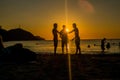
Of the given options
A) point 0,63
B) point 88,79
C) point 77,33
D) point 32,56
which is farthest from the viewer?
point 77,33

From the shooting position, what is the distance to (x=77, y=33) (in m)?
24.4

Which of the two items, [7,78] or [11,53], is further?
[11,53]

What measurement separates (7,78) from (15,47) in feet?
22.5

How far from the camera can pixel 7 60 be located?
59.8ft

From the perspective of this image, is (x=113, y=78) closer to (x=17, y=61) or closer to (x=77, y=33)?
(x=17, y=61)

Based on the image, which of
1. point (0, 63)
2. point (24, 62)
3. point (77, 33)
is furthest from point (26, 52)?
point (77, 33)

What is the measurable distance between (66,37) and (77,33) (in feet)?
3.46

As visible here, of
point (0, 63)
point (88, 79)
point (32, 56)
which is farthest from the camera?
point (32, 56)

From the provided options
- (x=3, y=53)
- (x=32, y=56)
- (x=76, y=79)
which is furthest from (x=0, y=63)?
(x=76, y=79)

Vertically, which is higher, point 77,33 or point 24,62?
point 77,33

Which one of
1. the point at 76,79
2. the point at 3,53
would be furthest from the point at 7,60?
the point at 76,79

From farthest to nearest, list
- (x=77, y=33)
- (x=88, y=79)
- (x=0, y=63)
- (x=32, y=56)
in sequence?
(x=77, y=33) < (x=32, y=56) < (x=0, y=63) < (x=88, y=79)

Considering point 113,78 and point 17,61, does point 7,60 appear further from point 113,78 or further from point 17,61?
point 113,78

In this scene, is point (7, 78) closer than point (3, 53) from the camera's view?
Yes
